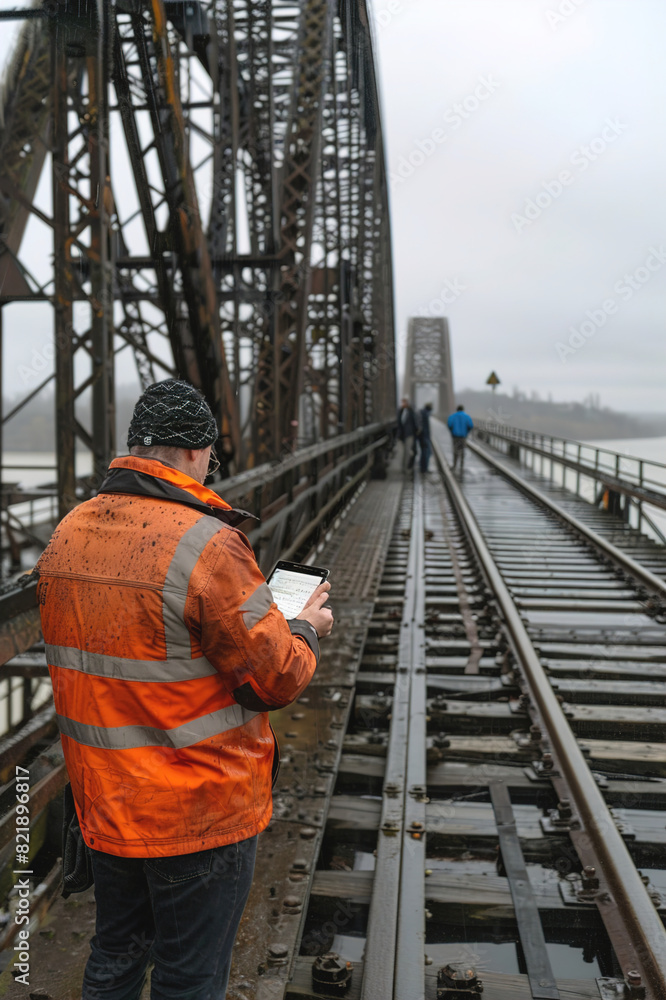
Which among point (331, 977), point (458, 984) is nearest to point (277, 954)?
point (331, 977)

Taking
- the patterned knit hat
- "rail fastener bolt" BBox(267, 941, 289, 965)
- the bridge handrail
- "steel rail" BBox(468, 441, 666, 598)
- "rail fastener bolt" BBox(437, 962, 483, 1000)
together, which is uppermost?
the patterned knit hat

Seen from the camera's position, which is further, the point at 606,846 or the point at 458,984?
the point at 606,846

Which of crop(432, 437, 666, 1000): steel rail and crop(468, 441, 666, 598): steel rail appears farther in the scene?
crop(468, 441, 666, 598): steel rail

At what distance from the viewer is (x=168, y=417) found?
1.84m

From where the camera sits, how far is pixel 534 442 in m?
24.9

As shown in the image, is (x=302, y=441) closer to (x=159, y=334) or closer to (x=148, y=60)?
(x=159, y=334)

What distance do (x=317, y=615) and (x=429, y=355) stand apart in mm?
108719

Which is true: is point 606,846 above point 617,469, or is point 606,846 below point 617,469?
below

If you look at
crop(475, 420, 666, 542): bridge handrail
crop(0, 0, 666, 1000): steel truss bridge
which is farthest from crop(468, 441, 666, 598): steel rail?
crop(475, 420, 666, 542): bridge handrail

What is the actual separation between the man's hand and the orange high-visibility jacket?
0.73 feet

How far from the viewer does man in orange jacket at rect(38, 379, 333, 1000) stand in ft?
5.58

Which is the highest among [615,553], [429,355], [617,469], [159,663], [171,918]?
[429,355]

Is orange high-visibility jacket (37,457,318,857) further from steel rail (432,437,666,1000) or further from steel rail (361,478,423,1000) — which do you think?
steel rail (432,437,666,1000)

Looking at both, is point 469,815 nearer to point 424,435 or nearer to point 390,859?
point 390,859
